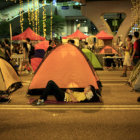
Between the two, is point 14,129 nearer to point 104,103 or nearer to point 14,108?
point 14,108

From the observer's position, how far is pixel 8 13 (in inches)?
1829

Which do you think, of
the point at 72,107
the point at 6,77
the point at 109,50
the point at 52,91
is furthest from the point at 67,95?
the point at 109,50

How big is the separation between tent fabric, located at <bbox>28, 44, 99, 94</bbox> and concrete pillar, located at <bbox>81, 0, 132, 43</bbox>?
21.1 m

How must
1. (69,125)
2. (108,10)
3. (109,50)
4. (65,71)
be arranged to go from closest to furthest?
(69,125) → (65,71) → (109,50) → (108,10)

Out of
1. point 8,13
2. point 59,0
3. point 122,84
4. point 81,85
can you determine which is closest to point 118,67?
point 122,84

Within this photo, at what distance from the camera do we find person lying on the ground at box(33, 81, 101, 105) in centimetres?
695

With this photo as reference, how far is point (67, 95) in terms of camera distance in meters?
7.18

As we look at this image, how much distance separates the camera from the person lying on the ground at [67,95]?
22.8 feet

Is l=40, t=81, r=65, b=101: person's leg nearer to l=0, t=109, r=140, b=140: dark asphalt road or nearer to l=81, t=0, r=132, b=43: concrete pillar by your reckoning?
l=0, t=109, r=140, b=140: dark asphalt road

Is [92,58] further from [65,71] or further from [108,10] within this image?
[108,10]

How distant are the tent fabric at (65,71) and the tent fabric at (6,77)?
2.88ft

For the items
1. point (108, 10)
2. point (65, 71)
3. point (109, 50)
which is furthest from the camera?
point (108, 10)

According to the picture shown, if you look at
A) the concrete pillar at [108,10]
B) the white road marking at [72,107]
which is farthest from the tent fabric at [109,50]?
the white road marking at [72,107]

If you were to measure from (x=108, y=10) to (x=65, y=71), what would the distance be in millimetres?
21841
